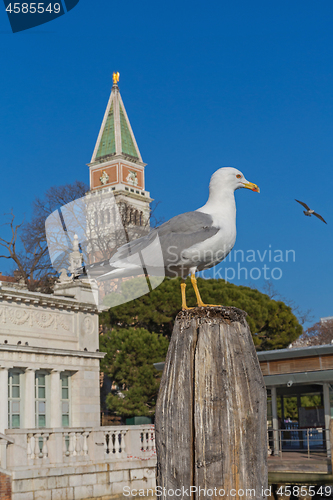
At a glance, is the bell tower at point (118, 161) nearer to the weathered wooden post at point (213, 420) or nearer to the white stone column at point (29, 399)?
the white stone column at point (29, 399)

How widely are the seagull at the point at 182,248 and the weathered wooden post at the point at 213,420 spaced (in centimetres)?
171

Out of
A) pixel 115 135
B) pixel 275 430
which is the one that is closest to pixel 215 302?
pixel 275 430

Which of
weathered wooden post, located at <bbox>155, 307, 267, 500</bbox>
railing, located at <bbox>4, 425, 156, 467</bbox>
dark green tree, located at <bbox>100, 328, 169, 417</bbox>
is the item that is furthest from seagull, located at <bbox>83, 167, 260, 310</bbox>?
dark green tree, located at <bbox>100, 328, 169, 417</bbox>

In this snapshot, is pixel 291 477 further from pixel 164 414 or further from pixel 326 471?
pixel 164 414

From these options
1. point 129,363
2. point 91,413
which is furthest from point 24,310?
point 129,363

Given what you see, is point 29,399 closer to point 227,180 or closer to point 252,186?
point 252,186

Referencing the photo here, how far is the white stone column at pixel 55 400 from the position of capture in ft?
56.2

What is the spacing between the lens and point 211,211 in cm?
520

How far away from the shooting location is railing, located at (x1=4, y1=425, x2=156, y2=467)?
44.5 feet

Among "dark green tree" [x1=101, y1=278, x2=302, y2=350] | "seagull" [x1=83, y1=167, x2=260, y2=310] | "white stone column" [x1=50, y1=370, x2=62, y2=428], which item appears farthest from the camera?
"dark green tree" [x1=101, y1=278, x2=302, y2=350]

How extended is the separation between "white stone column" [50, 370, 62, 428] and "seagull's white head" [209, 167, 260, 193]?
13.5m

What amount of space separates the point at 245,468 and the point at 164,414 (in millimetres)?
520

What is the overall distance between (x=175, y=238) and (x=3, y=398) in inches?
496

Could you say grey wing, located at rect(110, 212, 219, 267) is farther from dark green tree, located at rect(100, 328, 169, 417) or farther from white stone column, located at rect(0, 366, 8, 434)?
dark green tree, located at rect(100, 328, 169, 417)
